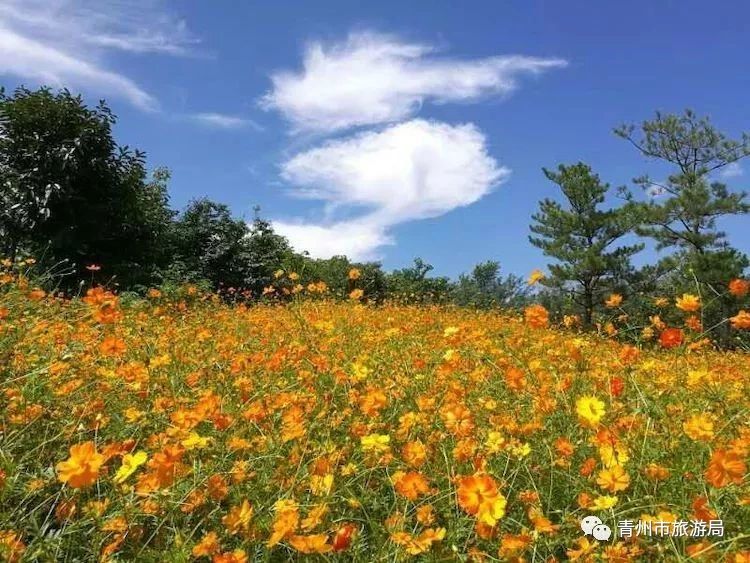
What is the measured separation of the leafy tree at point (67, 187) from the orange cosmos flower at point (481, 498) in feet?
30.3

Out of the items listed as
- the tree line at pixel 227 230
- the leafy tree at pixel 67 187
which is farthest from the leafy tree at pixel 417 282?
the leafy tree at pixel 67 187

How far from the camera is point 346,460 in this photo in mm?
2115

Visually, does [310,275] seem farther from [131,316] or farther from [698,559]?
[698,559]

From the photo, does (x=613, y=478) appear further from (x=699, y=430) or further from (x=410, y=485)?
(x=410, y=485)

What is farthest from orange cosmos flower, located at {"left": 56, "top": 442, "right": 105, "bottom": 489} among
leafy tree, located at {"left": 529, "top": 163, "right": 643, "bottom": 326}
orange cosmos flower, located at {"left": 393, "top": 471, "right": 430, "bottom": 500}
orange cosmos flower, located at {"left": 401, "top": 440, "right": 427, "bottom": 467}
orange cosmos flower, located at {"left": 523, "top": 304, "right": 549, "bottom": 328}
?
leafy tree, located at {"left": 529, "top": 163, "right": 643, "bottom": 326}

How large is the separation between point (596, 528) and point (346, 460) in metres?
0.85

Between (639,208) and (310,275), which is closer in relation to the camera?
(310,275)

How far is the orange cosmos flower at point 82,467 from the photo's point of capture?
4.09ft

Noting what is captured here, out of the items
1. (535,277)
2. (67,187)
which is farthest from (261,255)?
(535,277)

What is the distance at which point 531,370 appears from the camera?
Answer: 2980mm

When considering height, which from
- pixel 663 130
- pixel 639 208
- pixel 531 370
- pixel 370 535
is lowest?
pixel 370 535

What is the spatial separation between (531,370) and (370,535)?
1464mm

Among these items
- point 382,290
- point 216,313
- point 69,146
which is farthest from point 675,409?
point 382,290

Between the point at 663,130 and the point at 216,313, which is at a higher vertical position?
the point at 663,130
